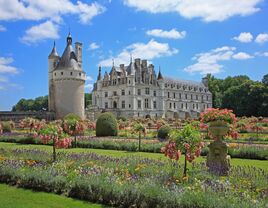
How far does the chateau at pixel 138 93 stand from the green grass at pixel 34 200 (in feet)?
139

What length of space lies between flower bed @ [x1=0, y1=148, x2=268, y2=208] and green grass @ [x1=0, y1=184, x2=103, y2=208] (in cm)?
28

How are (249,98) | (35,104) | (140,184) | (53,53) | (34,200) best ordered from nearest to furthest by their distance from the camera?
1. (140,184)
2. (34,200)
3. (53,53)
4. (249,98)
5. (35,104)

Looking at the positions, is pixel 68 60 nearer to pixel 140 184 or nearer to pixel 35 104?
pixel 140 184

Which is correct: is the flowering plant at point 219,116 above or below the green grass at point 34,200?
above

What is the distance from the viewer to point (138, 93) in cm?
5356

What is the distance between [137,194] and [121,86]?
4768 cm

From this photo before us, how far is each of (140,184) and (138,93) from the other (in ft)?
157

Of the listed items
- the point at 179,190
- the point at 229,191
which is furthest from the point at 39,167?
the point at 229,191

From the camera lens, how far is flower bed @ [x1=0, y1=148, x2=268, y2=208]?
16.6ft

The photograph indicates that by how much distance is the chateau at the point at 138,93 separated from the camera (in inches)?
2060

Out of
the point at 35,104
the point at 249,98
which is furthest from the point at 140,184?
the point at 35,104

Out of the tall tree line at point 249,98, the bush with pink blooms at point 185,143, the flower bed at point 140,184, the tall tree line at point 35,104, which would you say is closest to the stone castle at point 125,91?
the tall tree line at point 249,98

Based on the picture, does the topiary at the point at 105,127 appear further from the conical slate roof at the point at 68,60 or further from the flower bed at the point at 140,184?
the conical slate roof at the point at 68,60

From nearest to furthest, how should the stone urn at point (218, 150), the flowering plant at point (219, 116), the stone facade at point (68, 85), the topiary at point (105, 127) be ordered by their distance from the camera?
1. the stone urn at point (218, 150)
2. the flowering plant at point (219, 116)
3. the topiary at point (105, 127)
4. the stone facade at point (68, 85)
